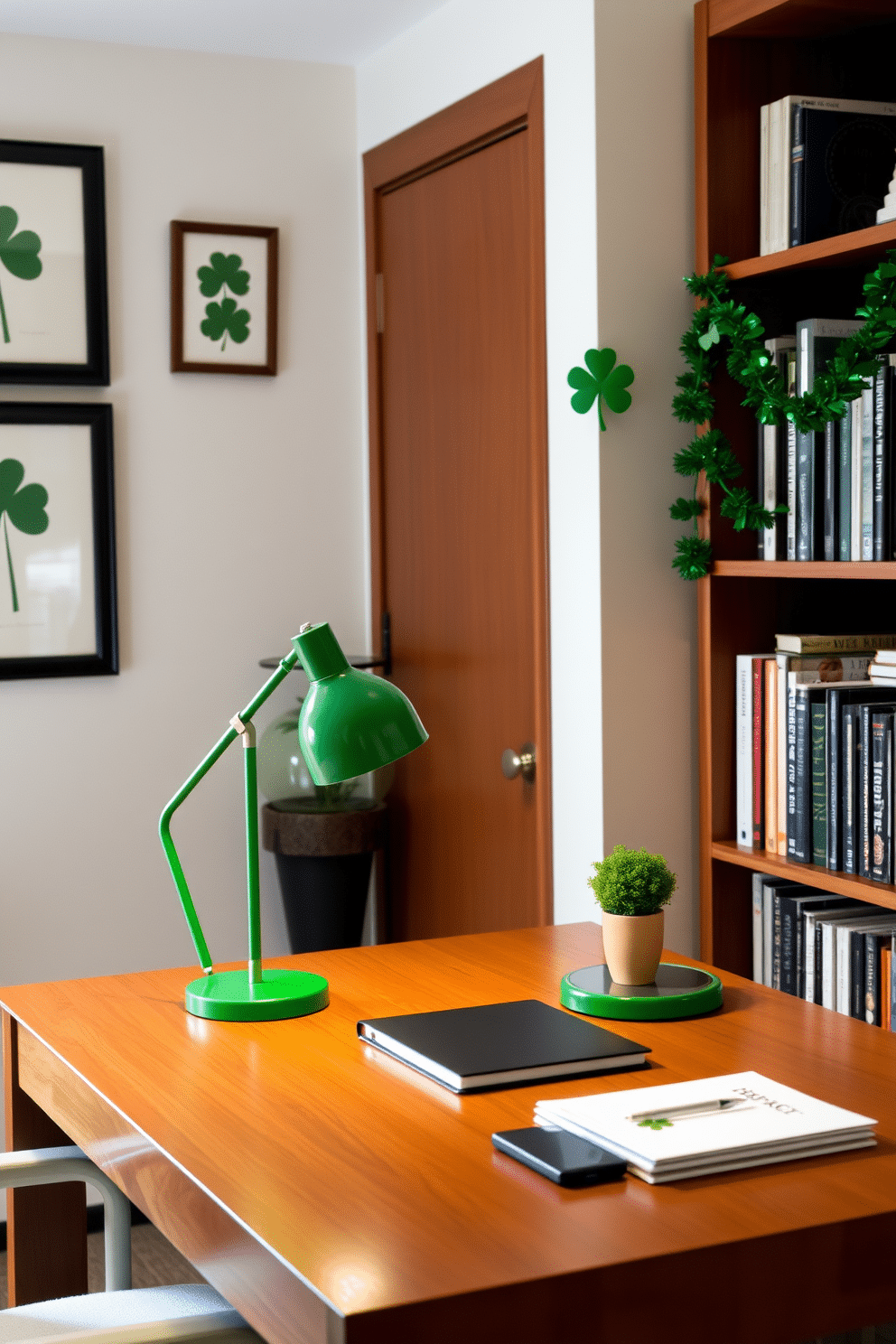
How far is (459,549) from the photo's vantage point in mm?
3168

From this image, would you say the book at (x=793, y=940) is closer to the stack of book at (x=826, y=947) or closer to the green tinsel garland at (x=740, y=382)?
the stack of book at (x=826, y=947)

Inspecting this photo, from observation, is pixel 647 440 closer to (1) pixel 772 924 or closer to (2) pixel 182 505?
(1) pixel 772 924

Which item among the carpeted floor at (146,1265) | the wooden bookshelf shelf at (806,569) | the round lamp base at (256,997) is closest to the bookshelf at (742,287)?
the wooden bookshelf shelf at (806,569)

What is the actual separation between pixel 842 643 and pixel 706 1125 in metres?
1.32

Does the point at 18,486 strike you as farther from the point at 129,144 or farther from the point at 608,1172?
the point at 608,1172

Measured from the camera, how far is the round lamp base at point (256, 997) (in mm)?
1787

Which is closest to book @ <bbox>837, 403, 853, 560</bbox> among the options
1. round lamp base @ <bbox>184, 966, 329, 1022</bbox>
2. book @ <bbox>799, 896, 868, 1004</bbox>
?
book @ <bbox>799, 896, 868, 1004</bbox>

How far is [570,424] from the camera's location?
106 inches

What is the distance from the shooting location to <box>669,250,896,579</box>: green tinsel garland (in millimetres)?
2225

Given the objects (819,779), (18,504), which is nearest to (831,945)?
(819,779)

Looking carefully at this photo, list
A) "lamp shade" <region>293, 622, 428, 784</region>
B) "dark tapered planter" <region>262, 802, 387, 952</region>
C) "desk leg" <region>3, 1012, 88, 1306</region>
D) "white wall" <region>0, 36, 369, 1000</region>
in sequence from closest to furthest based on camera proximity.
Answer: "lamp shade" <region>293, 622, 428, 784</region>, "desk leg" <region>3, 1012, 88, 1306</region>, "dark tapered planter" <region>262, 802, 387, 952</region>, "white wall" <region>0, 36, 369, 1000</region>

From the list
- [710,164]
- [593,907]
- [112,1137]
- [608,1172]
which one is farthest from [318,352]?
[608,1172]

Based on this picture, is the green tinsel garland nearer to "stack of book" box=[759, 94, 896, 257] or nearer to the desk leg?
"stack of book" box=[759, 94, 896, 257]

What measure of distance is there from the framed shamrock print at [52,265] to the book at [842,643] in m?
1.64
